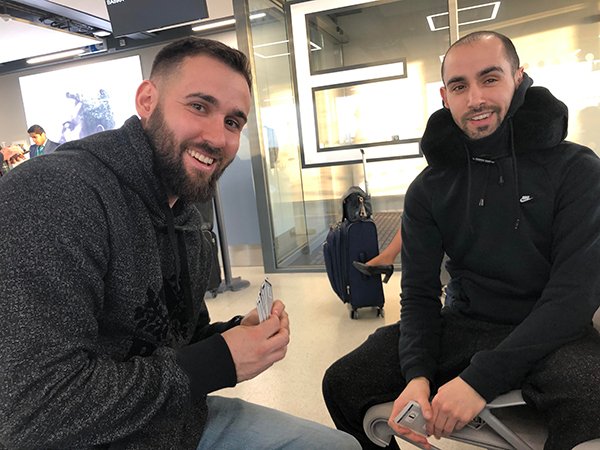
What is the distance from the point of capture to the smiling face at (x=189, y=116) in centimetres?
106

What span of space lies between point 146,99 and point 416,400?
0.97 metres

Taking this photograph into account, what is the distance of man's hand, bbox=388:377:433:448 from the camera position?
107 centimetres

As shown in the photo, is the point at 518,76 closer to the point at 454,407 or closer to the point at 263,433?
the point at 454,407

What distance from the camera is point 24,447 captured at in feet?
2.40

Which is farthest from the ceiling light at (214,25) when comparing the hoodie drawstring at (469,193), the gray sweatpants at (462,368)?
the gray sweatpants at (462,368)

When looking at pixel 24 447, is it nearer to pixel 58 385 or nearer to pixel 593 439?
pixel 58 385

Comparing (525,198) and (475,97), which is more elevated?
(475,97)

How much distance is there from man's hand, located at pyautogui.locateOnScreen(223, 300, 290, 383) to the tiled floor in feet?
3.69

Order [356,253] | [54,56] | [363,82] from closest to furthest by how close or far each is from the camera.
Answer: [356,253] → [363,82] → [54,56]

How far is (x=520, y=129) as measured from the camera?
130cm

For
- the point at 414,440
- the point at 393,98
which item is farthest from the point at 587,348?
the point at 393,98

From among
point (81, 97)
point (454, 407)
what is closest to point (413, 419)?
point (454, 407)

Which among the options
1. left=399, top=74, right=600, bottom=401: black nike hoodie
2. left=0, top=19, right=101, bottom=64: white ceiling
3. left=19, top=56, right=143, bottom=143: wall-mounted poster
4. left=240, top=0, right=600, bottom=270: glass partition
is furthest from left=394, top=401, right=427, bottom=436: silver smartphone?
left=19, top=56, right=143, bottom=143: wall-mounted poster

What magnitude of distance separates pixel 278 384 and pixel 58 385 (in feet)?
5.83
